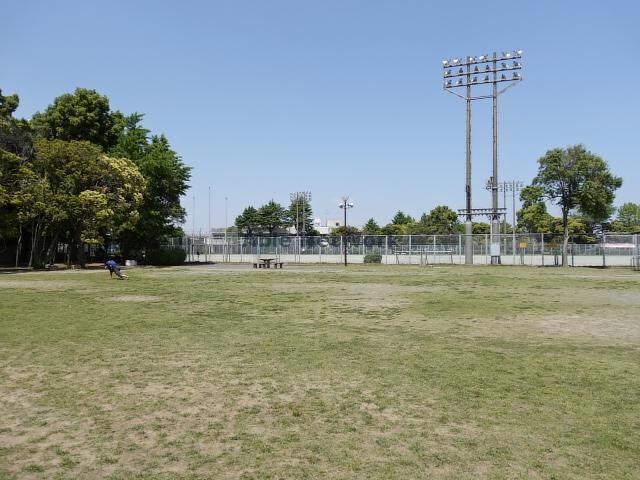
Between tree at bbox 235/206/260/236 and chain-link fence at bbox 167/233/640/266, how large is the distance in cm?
5085

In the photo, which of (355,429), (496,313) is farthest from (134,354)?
(496,313)

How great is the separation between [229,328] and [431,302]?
658 cm

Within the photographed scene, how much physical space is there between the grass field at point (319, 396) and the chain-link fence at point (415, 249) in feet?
94.7

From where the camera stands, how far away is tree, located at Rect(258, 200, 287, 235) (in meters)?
103

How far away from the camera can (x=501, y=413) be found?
4.99 meters

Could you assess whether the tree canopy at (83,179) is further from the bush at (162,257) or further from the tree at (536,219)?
the tree at (536,219)

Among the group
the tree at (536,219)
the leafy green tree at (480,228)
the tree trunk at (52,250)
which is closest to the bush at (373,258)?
the tree trunk at (52,250)

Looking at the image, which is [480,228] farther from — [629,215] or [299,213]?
[299,213]

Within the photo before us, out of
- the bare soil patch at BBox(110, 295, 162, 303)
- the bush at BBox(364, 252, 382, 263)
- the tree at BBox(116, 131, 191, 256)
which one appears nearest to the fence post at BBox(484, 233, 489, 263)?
the bush at BBox(364, 252, 382, 263)

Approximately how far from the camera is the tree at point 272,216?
103 metres

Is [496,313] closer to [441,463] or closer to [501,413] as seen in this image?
[501,413]

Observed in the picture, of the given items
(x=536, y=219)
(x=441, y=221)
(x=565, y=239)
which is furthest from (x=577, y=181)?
(x=441, y=221)

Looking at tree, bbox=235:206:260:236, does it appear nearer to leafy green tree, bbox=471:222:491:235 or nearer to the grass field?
leafy green tree, bbox=471:222:491:235

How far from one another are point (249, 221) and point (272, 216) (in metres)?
5.18
